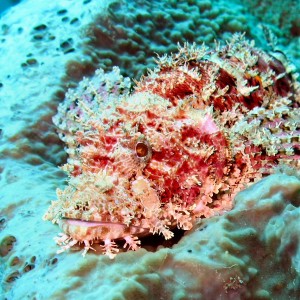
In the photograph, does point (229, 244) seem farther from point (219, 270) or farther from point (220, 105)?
point (220, 105)

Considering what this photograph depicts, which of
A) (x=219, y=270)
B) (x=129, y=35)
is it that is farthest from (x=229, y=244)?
(x=129, y=35)

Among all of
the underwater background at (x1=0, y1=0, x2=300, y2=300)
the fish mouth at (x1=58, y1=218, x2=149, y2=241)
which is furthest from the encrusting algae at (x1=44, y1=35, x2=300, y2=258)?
the underwater background at (x1=0, y1=0, x2=300, y2=300)

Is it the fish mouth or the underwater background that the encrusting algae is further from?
the underwater background

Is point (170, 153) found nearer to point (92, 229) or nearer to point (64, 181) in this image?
point (92, 229)

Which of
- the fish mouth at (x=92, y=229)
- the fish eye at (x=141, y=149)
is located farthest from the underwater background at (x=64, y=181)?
the fish eye at (x=141, y=149)

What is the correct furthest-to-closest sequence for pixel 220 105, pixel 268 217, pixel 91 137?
1. pixel 220 105
2. pixel 91 137
3. pixel 268 217

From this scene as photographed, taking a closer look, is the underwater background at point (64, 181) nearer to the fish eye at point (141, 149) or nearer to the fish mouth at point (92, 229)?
the fish mouth at point (92, 229)

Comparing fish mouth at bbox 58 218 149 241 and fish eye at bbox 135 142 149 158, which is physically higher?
fish eye at bbox 135 142 149 158
